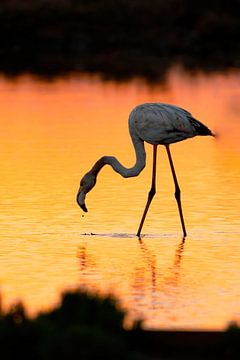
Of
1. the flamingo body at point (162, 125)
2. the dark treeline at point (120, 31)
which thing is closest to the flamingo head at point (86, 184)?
the flamingo body at point (162, 125)

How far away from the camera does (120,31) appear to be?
59.5 meters

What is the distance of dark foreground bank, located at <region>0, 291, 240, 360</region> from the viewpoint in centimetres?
746

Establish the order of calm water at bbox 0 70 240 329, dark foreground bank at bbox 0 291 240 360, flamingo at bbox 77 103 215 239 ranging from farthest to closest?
1. flamingo at bbox 77 103 215 239
2. calm water at bbox 0 70 240 329
3. dark foreground bank at bbox 0 291 240 360

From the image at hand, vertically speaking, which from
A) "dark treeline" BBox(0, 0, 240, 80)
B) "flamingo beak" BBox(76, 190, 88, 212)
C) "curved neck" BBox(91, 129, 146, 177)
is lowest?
"flamingo beak" BBox(76, 190, 88, 212)

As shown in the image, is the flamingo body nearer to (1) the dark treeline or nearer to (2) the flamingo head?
(2) the flamingo head

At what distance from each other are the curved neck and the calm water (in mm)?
490

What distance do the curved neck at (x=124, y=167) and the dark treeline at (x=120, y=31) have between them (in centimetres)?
3410

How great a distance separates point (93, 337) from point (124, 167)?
7342 mm

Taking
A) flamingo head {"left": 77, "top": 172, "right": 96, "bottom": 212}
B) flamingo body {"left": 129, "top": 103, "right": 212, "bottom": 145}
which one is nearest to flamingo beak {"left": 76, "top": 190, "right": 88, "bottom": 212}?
flamingo head {"left": 77, "top": 172, "right": 96, "bottom": 212}

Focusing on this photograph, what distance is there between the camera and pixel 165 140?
49.2 ft

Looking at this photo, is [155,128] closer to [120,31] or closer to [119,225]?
[119,225]

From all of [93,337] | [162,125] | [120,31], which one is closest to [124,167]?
[162,125]

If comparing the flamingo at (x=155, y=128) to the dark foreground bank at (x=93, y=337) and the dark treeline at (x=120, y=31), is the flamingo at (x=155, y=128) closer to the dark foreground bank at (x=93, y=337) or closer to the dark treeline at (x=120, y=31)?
the dark foreground bank at (x=93, y=337)

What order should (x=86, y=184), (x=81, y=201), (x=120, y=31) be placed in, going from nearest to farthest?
(x=81, y=201) → (x=86, y=184) → (x=120, y=31)
